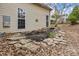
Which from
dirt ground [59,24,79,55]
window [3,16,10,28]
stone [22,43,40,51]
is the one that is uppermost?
window [3,16,10,28]

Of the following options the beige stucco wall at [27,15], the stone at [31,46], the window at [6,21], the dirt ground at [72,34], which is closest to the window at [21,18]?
the beige stucco wall at [27,15]

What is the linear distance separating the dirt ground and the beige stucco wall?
37 cm

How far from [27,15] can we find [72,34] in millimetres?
837

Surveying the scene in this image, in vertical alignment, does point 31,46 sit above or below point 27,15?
below

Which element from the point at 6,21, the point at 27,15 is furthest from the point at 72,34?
the point at 6,21

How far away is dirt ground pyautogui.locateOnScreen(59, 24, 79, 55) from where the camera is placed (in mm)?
3204

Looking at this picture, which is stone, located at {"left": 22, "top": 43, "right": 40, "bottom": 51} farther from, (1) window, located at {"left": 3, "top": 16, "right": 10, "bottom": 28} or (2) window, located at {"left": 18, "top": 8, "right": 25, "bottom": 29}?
(1) window, located at {"left": 3, "top": 16, "right": 10, "bottom": 28}

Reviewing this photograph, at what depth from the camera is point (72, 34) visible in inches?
128

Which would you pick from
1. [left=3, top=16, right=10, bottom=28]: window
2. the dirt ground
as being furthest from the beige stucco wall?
the dirt ground

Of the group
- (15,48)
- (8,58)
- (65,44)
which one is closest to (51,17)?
(65,44)

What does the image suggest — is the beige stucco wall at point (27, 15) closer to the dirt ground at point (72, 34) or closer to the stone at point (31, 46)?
the stone at point (31, 46)

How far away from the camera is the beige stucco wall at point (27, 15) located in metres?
3.19

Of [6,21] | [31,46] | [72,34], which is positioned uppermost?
[6,21]

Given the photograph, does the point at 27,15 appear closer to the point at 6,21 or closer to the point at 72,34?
the point at 6,21
